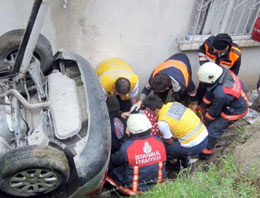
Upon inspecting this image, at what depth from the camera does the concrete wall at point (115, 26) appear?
4137 millimetres

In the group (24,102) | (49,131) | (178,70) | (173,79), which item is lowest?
(49,131)

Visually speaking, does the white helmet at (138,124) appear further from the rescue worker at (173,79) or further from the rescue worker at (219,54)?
the rescue worker at (219,54)

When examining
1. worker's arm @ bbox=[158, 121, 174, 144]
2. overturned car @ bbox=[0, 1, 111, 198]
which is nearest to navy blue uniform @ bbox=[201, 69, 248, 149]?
worker's arm @ bbox=[158, 121, 174, 144]

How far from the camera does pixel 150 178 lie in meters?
3.38

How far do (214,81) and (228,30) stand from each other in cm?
155

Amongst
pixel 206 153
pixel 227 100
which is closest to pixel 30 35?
pixel 227 100

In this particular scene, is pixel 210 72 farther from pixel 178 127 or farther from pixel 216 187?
pixel 216 187

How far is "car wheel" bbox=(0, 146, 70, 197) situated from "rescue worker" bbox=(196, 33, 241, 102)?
8.92 ft

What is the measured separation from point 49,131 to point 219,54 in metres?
2.88

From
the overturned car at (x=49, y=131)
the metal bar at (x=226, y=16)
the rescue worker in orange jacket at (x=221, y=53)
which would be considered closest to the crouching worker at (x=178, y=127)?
the overturned car at (x=49, y=131)

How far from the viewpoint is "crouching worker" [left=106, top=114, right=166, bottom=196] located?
3307 millimetres

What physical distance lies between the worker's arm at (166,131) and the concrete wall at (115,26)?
153 centimetres

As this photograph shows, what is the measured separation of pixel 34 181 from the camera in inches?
→ 105

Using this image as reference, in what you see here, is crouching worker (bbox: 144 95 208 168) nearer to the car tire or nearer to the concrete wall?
the concrete wall
